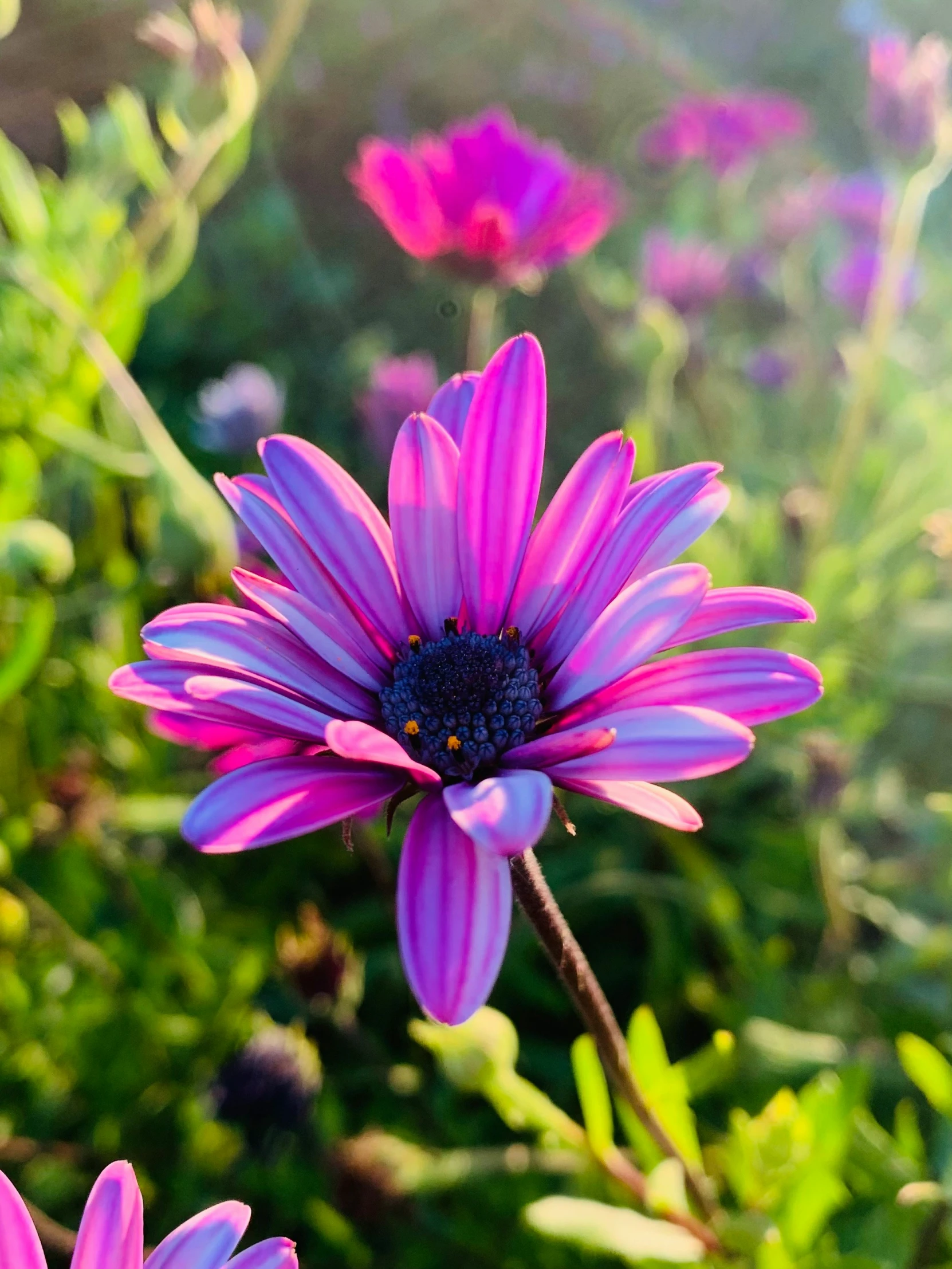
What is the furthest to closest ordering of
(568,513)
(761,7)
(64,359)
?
(761,7) → (64,359) → (568,513)

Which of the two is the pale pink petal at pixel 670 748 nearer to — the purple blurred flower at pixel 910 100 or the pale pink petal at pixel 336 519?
the pale pink petal at pixel 336 519

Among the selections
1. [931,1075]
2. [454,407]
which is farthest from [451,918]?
[931,1075]

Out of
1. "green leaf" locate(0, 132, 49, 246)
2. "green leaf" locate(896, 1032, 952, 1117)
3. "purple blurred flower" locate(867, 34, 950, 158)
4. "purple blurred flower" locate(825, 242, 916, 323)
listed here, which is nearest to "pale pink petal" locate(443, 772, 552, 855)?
"green leaf" locate(896, 1032, 952, 1117)

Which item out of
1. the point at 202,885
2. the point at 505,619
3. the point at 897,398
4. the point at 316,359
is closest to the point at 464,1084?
the point at 505,619

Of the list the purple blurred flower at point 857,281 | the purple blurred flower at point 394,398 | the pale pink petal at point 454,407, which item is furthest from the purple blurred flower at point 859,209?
the pale pink petal at point 454,407

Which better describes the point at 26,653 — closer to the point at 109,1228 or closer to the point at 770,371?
the point at 109,1228

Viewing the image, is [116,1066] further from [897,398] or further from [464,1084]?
[897,398]

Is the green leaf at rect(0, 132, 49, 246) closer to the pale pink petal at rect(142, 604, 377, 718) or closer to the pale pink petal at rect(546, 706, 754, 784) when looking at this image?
the pale pink petal at rect(142, 604, 377, 718)
